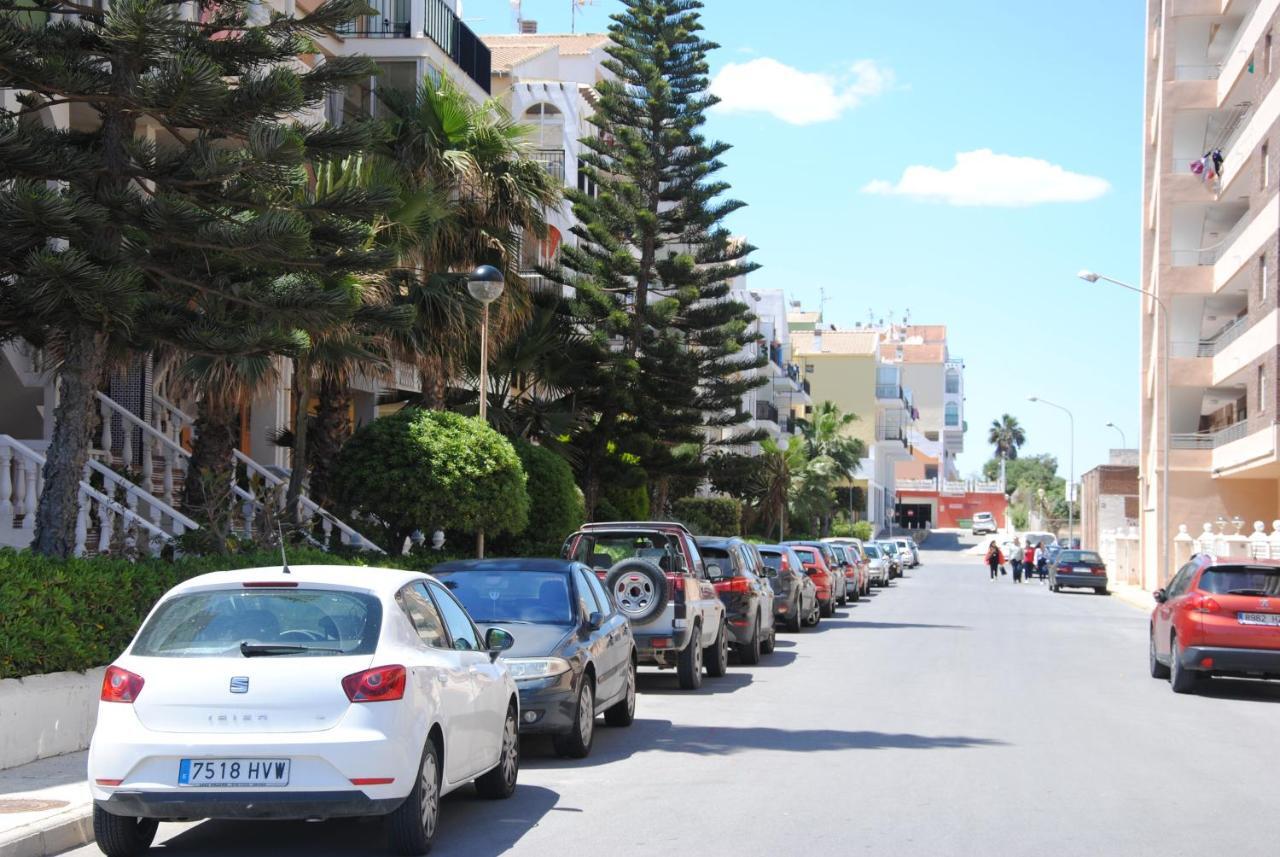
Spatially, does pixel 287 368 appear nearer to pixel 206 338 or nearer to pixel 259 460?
pixel 259 460

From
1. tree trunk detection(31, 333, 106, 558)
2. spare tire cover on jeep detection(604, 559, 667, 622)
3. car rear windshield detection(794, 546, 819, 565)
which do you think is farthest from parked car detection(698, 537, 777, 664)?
car rear windshield detection(794, 546, 819, 565)

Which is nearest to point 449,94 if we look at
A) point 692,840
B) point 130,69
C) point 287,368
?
point 287,368

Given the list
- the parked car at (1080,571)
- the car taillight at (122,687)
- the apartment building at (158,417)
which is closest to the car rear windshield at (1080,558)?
the parked car at (1080,571)

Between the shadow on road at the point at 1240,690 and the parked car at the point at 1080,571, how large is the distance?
32686mm

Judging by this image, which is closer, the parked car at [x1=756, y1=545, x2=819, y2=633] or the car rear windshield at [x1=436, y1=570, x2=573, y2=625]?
the car rear windshield at [x1=436, y1=570, x2=573, y2=625]

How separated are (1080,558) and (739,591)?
3486 cm

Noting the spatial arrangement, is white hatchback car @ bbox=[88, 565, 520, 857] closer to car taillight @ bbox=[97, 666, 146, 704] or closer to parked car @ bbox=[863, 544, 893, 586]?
car taillight @ bbox=[97, 666, 146, 704]

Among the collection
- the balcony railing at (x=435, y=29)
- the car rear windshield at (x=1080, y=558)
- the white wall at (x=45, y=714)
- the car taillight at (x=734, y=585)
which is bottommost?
the white wall at (x=45, y=714)

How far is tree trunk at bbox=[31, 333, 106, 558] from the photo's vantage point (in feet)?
44.3

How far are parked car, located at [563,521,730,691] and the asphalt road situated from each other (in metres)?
0.47

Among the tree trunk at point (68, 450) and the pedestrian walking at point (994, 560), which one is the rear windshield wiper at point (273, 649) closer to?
the tree trunk at point (68, 450)

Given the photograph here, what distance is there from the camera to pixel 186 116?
538 inches

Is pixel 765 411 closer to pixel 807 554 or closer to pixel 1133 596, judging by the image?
pixel 1133 596

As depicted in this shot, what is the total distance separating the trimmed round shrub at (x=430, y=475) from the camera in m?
20.7
